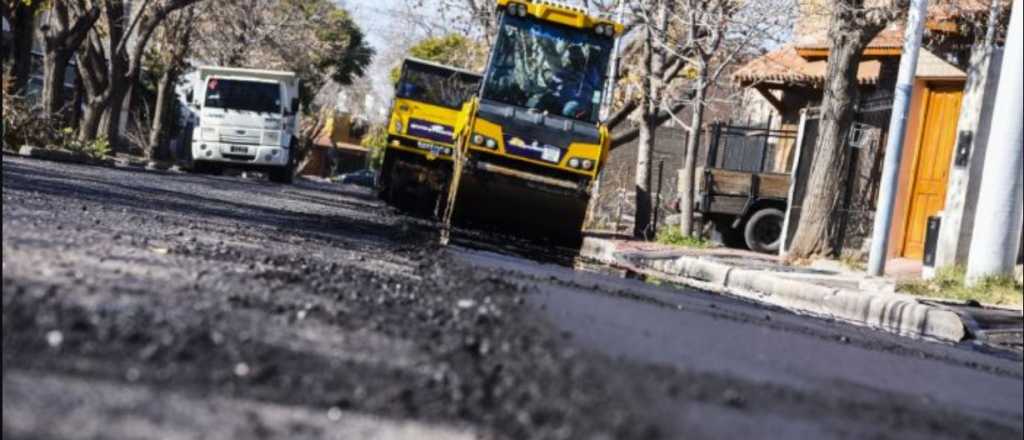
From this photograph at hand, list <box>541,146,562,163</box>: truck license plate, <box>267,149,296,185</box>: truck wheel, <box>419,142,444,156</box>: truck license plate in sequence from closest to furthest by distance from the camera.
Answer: <box>541,146,562,163</box>: truck license plate, <box>419,142,444,156</box>: truck license plate, <box>267,149,296,185</box>: truck wheel

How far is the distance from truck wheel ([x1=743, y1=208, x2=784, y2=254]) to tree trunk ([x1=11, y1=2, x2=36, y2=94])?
15.9 meters

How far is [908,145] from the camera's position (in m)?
21.1

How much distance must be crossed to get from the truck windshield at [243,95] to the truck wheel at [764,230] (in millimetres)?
14947

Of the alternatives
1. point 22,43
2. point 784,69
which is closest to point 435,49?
point 22,43

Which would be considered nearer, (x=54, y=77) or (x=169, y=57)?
(x=54, y=77)

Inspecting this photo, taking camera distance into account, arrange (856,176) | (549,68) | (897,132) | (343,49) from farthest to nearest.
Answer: (343,49) → (856,176) → (549,68) → (897,132)

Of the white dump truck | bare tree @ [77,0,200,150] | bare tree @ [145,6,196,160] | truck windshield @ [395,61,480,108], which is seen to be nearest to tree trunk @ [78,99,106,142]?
bare tree @ [77,0,200,150]

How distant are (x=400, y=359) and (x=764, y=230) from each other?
22.2m

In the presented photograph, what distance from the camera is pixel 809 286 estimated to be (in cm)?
1616

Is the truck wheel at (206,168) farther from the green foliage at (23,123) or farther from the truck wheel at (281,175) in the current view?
the green foliage at (23,123)

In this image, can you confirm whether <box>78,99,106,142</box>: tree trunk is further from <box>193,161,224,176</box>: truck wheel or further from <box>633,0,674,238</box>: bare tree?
<box>633,0,674,238</box>: bare tree

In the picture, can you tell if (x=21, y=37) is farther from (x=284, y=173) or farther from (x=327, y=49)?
(x=327, y=49)

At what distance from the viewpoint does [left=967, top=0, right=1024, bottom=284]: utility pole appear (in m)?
14.4

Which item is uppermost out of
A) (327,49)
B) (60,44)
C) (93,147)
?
(327,49)
